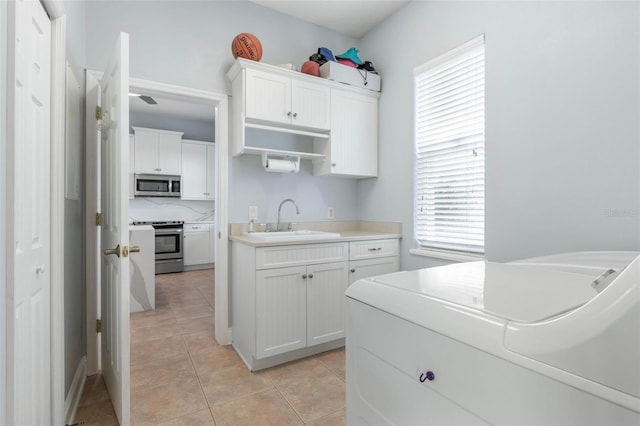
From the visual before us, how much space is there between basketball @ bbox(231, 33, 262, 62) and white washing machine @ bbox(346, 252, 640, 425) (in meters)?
2.18

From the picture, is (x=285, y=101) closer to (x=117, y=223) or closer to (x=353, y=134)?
(x=353, y=134)

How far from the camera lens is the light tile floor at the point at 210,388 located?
1758 mm

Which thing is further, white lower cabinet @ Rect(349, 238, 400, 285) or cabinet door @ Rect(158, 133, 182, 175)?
cabinet door @ Rect(158, 133, 182, 175)

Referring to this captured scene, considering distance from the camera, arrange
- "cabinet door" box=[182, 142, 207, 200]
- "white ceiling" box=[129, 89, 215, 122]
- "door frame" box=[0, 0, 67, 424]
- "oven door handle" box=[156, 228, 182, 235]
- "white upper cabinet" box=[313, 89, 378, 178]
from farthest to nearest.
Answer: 1. "cabinet door" box=[182, 142, 207, 200]
2. "oven door handle" box=[156, 228, 182, 235]
3. "white ceiling" box=[129, 89, 215, 122]
4. "white upper cabinet" box=[313, 89, 378, 178]
5. "door frame" box=[0, 0, 67, 424]

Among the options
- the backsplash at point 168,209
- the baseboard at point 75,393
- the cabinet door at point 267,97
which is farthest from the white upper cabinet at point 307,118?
the backsplash at point 168,209

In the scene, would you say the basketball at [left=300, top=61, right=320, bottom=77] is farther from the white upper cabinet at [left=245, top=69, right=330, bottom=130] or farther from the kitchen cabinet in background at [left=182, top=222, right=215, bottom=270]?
the kitchen cabinet in background at [left=182, top=222, right=215, bottom=270]

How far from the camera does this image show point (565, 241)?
5.80 feet

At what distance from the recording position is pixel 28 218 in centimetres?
112

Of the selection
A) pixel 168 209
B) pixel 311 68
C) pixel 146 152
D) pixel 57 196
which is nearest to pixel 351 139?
pixel 311 68

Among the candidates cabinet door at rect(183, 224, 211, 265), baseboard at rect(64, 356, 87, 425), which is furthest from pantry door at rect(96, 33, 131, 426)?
cabinet door at rect(183, 224, 211, 265)

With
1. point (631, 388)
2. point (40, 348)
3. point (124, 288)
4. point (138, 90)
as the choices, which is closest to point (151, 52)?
point (138, 90)

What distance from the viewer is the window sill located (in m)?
2.29

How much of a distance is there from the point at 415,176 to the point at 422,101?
0.64 m

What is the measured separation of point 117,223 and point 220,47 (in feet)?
5.87
